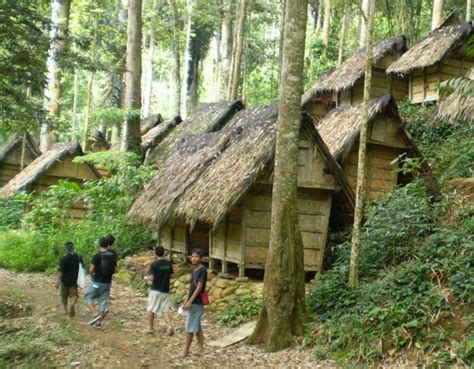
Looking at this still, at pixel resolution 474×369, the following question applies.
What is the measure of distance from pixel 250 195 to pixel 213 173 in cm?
132

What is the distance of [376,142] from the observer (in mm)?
14539

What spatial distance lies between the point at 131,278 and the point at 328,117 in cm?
760

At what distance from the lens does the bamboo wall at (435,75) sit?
2072cm

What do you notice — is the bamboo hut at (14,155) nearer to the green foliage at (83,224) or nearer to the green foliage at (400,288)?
Result: the green foliage at (83,224)

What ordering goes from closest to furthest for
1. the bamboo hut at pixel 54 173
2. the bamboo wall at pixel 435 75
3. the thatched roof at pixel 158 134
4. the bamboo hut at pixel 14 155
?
the bamboo wall at pixel 435 75, the bamboo hut at pixel 54 173, the thatched roof at pixel 158 134, the bamboo hut at pixel 14 155

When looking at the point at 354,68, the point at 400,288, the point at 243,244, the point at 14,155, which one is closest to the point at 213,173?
the point at 243,244

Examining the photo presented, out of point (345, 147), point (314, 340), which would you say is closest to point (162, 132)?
point (345, 147)

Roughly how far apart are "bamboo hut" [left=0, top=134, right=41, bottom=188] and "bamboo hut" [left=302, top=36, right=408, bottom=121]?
537 inches

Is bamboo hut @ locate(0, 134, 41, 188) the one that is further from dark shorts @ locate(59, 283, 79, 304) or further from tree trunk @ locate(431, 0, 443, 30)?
tree trunk @ locate(431, 0, 443, 30)

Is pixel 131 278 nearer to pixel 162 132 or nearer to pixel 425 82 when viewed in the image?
pixel 162 132

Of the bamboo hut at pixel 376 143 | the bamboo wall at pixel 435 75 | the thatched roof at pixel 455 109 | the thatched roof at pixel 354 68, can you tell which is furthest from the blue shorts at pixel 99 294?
the bamboo wall at pixel 435 75

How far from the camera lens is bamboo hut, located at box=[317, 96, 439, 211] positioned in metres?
14.1

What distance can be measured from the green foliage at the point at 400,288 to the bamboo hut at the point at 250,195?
1533 mm

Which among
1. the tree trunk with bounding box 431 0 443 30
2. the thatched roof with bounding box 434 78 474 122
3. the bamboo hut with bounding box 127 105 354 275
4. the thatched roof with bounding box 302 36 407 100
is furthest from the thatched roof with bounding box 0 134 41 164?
the tree trunk with bounding box 431 0 443 30
